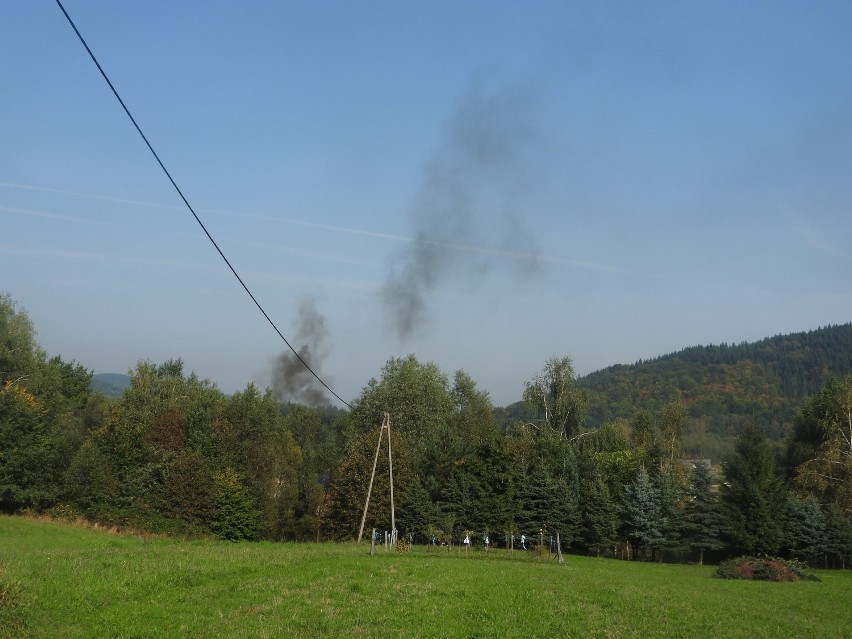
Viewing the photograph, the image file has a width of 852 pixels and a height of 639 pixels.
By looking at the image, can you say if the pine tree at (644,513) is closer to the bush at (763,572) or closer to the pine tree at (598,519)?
the pine tree at (598,519)

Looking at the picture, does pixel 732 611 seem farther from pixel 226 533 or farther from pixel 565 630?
pixel 226 533

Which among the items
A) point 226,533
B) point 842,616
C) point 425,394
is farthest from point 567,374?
point 842,616

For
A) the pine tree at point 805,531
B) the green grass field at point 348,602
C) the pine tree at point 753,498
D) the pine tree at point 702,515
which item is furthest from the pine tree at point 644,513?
the green grass field at point 348,602

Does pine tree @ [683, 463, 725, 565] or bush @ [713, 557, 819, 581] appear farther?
pine tree @ [683, 463, 725, 565]

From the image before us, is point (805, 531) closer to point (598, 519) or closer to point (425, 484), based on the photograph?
point (598, 519)

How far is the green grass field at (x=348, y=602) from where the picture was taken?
17578 mm

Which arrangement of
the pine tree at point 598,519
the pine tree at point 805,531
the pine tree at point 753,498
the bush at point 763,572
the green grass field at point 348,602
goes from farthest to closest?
1. the pine tree at point 598,519
2. the pine tree at point 753,498
3. the pine tree at point 805,531
4. the bush at point 763,572
5. the green grass field at point 348,602

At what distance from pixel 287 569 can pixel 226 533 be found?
40091 millimetres

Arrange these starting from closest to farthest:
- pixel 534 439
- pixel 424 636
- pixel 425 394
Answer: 1. pixel 424 636
2. pixel 534 439
3. pixel 425 394

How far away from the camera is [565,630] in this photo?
18.7 meters

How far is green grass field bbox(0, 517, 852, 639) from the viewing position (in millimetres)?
17578

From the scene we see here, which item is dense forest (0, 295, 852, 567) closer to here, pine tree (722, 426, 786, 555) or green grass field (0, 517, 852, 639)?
pine tree (722, 426, 786, 555)

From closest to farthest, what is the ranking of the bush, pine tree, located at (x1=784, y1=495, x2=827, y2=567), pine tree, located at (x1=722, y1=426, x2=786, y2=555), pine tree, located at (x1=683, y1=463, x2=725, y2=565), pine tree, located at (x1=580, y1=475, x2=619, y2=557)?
the bush < pine tree, located at (x1=784, y1=495, x2=827, y2=567) < pine tree, located at (x1=722, y1=426, x2=786, y2=555) < pine tree, located at (x1=683, y1=463, x2=725, y2=565) < pine tree, located at (x1=580, y1=475, x2=619, y2=557)

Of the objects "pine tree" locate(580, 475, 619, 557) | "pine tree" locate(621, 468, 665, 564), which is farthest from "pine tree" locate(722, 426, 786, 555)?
"pine tree" locate(580, 475, 619, 557)
